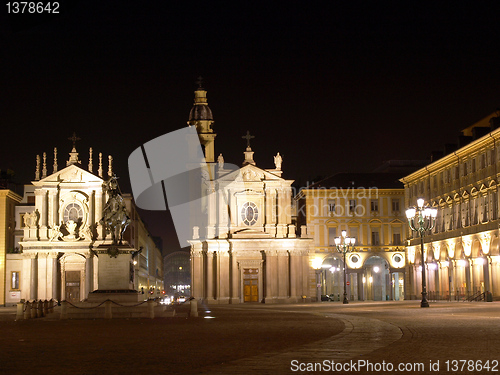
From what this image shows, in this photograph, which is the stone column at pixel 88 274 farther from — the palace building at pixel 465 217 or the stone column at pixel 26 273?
the palace building at pixel 465 217

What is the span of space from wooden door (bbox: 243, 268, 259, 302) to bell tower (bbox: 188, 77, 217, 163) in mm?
14856

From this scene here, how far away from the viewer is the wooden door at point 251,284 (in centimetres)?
7619

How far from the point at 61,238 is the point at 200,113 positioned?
21633 mm

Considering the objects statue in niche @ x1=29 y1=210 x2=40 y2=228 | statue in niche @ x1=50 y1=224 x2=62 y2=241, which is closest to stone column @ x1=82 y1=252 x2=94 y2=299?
statue in niche @ x1=50 y1=224 x2=62 y2=241

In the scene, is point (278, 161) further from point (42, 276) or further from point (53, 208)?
point (42, 276)

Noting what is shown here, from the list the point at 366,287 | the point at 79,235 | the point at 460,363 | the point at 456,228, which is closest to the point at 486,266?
the point at 456,228

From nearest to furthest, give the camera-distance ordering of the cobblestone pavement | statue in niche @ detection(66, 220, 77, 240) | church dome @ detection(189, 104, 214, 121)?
the cobblestone pavement < statue in niche @ detection(66, 220, 77, 240) < church dome @ detection(189, 104, 214, 121)

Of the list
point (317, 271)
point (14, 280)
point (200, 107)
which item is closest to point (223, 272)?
point (317, 271)

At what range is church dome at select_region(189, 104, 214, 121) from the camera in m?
86.8

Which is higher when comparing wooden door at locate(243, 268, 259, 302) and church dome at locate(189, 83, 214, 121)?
church dome at locate(189, 83, 214, 121)

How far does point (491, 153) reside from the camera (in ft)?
188

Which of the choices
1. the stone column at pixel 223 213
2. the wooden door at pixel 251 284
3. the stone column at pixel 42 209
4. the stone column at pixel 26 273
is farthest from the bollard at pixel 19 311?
the wooden door at pixel 251 284

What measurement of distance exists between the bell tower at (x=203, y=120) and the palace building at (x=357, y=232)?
11.8 m

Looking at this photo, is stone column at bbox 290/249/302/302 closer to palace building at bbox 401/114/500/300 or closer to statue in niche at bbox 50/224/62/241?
palace building at bbox 401/114/500/300
